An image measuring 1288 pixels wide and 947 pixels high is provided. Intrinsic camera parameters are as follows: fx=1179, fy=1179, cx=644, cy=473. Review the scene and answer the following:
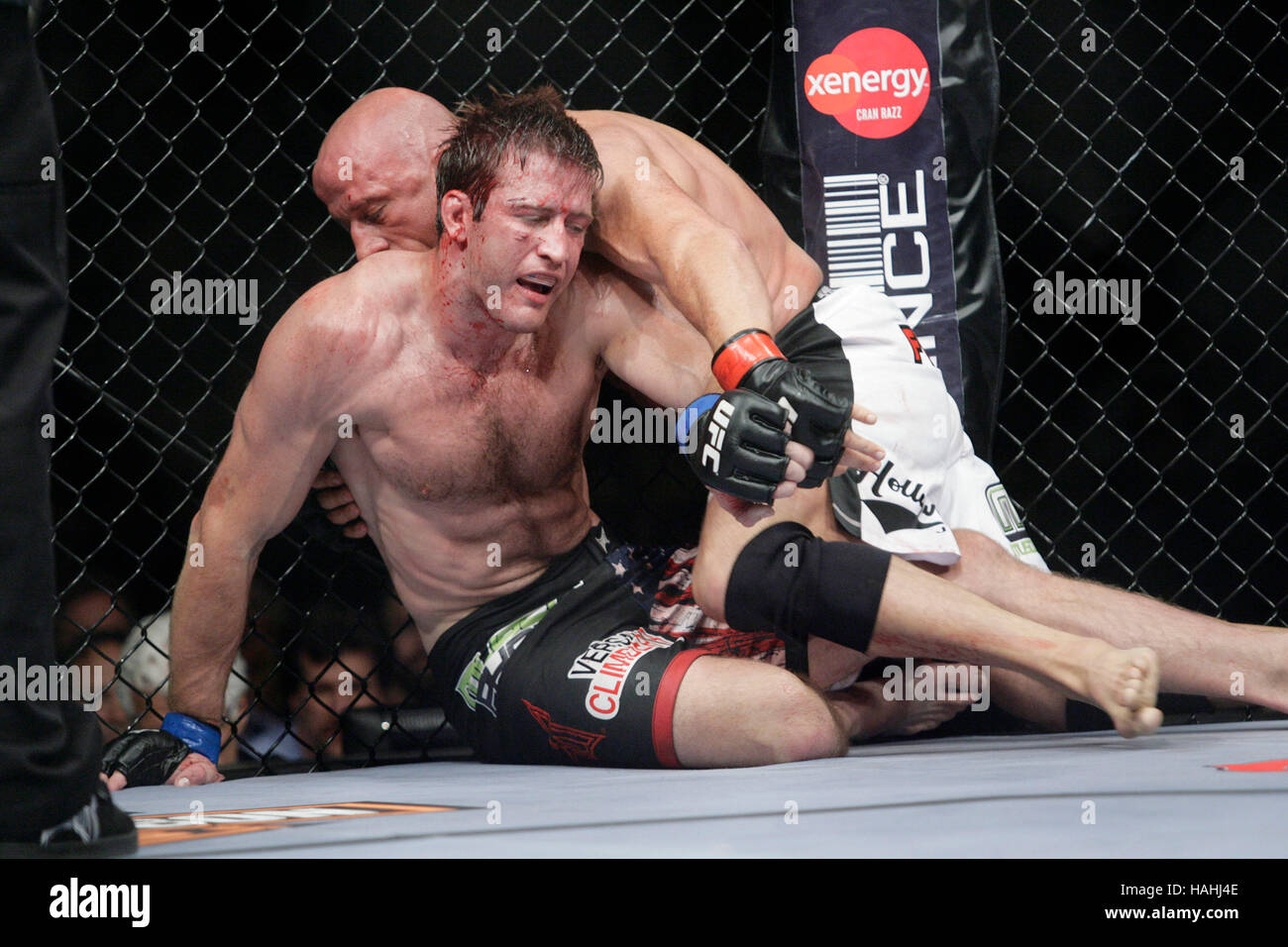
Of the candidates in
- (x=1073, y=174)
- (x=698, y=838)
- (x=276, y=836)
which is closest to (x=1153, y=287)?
(x=1073, y=174)

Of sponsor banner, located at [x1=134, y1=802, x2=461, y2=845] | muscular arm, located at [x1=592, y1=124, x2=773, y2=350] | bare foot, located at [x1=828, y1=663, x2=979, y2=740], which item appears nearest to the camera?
sponsor banner, located at [x1=134, y1=802, x2=461, y2=845]

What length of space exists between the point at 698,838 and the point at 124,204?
194 cm

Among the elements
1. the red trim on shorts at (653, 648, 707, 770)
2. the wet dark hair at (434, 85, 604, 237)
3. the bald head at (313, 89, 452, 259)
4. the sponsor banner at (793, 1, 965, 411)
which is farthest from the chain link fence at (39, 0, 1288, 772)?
the red trim on shorts at (653, 648, 707, 770)

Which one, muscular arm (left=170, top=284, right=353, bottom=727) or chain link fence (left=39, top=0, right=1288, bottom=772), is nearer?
muscular arm (left=170, top=284, right=353, bottom=727)

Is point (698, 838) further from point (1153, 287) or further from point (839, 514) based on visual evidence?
point (1153, 287)

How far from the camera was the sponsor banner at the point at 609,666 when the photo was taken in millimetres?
1559

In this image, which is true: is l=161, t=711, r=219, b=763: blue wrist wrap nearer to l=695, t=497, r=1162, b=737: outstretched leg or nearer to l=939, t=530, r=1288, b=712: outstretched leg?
l=695, t=497, r=1162, b=737: outstretched leg

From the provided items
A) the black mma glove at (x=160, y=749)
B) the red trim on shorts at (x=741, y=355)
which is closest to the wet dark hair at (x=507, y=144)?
the red trim on shorts at (x=741, y=355)

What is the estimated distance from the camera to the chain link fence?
2271 millimetres

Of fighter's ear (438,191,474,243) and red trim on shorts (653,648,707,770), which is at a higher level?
fighter's ear (438,191,474,243)

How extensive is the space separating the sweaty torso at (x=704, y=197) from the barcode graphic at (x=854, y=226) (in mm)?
211

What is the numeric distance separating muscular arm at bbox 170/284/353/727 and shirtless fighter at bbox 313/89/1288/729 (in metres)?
0.24

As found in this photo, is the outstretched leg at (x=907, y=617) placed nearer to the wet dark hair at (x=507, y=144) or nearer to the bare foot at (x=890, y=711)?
the bare foot at (x=890, y=711)

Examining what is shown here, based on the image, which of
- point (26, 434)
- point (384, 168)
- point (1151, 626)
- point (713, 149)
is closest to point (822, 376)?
point (1151, 626)
